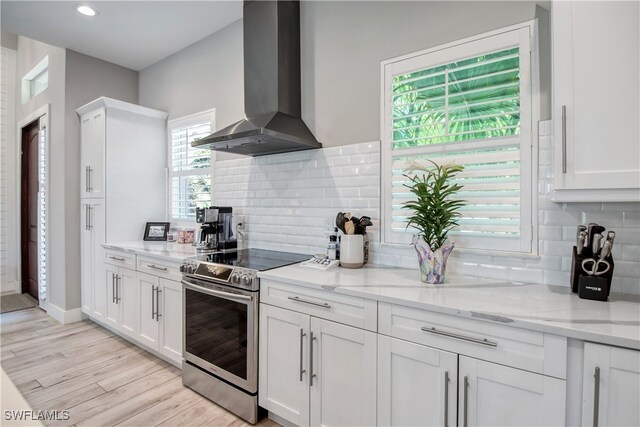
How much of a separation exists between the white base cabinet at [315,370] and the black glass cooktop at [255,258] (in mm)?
310

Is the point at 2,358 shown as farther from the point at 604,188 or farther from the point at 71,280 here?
the point at 604,188

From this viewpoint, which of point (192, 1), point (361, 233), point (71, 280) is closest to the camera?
point (361, 233)

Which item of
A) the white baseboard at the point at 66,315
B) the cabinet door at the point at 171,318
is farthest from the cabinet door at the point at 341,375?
the white baseboard at the point at 66,315

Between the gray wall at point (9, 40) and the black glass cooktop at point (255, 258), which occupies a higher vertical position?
the gray wall at point (9, 40)

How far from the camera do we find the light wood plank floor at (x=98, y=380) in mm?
1987

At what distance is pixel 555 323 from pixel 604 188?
636mm

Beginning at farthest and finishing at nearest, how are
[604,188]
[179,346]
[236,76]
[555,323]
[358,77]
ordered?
[236,76]
[179,346]
[358,77]
[604,188]
[555,323]

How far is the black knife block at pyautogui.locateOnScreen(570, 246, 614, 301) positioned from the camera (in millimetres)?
1332

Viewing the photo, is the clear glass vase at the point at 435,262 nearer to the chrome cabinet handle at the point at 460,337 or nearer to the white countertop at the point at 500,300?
the white countertop at the point at 500,300

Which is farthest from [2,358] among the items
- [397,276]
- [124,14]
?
[397,276]

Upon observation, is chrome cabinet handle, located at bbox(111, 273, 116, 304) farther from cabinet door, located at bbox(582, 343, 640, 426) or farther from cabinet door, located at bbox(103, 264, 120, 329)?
cabinet door, located at bbox(582, 343, 640, 426)

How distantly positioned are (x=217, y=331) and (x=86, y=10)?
9.79 feet

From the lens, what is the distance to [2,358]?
9.00 ft

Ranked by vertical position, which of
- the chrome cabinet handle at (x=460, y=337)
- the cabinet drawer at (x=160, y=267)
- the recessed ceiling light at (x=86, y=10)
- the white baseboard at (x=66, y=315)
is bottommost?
the white baseboard at (x=66, y=315)
